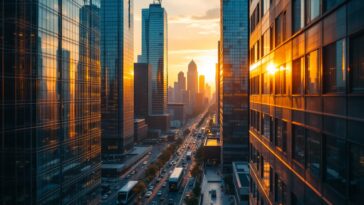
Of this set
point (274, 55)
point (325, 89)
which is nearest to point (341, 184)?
point (325, 89)

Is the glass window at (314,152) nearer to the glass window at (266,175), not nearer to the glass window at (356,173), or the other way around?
the glass window at (356,173)

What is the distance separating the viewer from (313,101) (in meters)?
13.8

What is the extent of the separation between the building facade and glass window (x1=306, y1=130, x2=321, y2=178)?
0.04 meters

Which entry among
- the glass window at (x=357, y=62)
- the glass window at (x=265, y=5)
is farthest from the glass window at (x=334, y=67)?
the glass window at (x=265, y=5)

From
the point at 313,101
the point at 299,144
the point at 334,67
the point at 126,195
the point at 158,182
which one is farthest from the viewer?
the point at 158,182

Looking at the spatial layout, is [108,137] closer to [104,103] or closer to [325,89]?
[104,103]

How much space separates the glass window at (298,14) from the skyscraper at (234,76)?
349ft

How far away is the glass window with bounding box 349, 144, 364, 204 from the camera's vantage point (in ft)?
32.1

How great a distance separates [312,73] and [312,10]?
2.71m

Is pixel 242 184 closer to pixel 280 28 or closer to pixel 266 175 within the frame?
pixel 266 175

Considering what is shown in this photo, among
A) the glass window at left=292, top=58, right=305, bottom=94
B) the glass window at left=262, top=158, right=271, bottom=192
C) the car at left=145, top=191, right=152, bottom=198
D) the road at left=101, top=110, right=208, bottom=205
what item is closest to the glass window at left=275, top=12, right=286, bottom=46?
the glass window at left=292, top=58, right=305, bottom=94

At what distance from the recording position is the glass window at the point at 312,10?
13.3 meters

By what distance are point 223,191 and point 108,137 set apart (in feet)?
198

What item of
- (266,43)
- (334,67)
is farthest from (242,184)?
(334,67)
